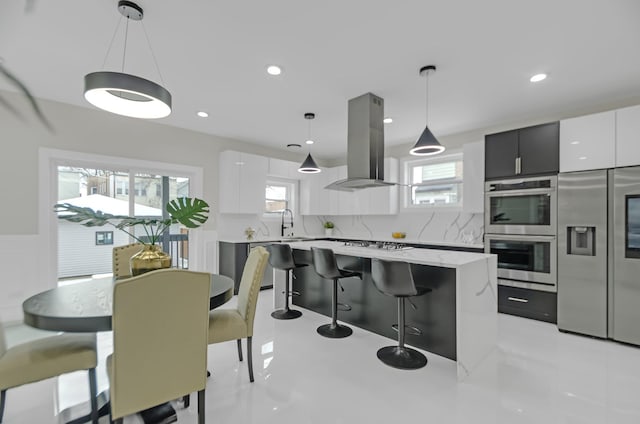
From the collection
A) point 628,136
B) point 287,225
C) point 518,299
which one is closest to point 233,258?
point 287,225

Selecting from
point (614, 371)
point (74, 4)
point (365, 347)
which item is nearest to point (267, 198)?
point (365, 347)

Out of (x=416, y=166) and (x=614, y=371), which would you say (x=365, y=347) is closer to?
(x=614, y=371)

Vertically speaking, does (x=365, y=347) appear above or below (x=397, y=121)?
below

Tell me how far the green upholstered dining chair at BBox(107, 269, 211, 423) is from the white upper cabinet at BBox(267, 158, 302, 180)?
4222 millimetres

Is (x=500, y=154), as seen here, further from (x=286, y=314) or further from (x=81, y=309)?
(x=81, y=309)

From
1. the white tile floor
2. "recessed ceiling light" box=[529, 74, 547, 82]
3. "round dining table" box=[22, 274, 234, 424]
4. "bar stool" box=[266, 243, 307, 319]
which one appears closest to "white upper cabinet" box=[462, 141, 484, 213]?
"recessed ceiling light" box=[529, 74, 547, 82]

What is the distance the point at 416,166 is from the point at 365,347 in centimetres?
363

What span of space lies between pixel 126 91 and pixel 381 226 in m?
4.92

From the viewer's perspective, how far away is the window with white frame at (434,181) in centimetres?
502

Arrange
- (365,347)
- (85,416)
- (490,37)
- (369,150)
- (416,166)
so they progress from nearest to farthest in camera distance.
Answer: (85,416), (490,37), (365,347), (369,150), (416,166)

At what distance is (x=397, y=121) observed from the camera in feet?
14.4

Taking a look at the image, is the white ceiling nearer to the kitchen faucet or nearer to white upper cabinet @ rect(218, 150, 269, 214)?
white upper cabinet @ rect(218, 150, 269, 214)

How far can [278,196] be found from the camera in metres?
6.36

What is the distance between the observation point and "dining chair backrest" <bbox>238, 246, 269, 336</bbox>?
2.37 m
